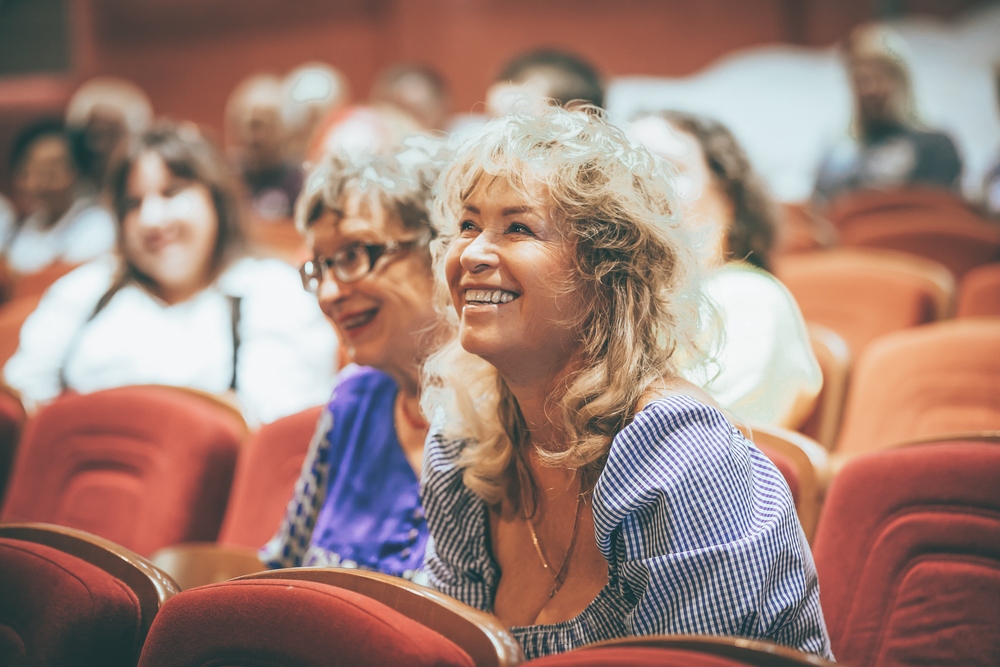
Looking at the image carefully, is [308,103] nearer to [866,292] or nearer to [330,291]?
[866,292]

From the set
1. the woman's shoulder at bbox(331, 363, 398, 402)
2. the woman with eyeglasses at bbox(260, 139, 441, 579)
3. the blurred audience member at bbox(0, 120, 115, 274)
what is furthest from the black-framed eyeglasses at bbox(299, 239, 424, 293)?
the blurred audience member at bbox(0, 120, 115, 274)

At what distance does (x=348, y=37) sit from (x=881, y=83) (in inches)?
144

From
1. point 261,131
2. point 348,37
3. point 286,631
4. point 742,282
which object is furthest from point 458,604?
point 348,37

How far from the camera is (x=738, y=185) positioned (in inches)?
74.4

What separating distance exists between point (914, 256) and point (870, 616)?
219 cm

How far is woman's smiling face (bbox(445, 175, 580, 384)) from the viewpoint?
41.2 inches

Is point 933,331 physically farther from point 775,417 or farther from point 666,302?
point 666,302

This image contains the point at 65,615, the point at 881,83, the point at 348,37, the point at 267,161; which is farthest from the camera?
the point at 348,37

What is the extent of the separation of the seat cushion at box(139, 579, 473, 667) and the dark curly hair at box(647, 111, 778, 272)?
1210 mm

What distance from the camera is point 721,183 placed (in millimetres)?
1879

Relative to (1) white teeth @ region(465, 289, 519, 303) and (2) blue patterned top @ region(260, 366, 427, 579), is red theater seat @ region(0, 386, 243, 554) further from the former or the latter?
(1) white teeth @ region(465, 289, 519, 303)

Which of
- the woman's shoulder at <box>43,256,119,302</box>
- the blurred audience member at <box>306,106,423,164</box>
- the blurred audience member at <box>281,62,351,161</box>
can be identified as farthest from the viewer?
the blurred audience member at <box>281,62,351,161</box>

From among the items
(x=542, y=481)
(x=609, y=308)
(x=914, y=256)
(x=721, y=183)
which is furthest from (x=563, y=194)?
(x=914, y=256)

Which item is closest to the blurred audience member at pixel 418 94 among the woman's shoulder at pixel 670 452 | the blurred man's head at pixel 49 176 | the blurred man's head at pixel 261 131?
the blurred man's head at pixel 261 131
